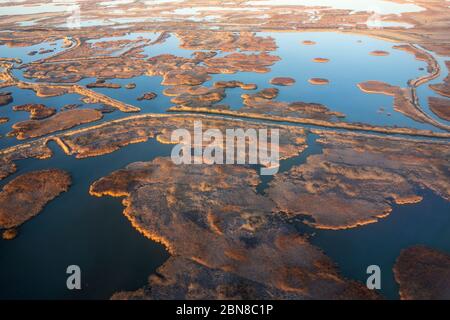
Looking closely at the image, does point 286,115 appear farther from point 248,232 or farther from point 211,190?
point 248,232

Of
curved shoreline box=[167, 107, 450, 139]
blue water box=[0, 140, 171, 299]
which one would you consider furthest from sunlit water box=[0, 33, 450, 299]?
curved shoreline box=[167, 107, 450, 139]

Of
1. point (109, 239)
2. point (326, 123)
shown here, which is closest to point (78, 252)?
point (109, 239)

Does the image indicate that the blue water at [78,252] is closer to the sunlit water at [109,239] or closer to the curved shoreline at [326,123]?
the sunlit water at [109,239]

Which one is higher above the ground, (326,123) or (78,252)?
(326,123)

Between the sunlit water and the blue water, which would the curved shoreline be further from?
the blue water

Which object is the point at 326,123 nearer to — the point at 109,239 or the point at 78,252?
the point at 109,239

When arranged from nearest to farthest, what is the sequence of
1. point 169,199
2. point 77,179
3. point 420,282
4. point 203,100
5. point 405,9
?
point 420,282
point 169,199
point 77,179
point 203,100
point 405,9

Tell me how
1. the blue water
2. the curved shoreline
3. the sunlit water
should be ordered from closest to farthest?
the blue water < the sunlit water < the curved shoreline

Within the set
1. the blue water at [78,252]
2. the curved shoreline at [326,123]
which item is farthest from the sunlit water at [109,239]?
the curved shoreline at [326,123]

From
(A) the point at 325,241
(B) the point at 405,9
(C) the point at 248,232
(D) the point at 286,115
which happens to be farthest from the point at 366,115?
(B) the point at 405,9

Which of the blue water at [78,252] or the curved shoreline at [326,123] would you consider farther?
the curved shoreline at [326,123]

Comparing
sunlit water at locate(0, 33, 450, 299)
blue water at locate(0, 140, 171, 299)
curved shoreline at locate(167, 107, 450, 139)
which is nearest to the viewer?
blue water at locate(0, 140, 171, 299)
